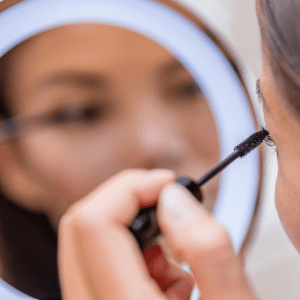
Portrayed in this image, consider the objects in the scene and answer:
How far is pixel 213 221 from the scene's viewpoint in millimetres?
354

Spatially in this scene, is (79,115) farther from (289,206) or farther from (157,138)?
(289,206)

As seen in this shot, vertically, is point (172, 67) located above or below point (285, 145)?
above

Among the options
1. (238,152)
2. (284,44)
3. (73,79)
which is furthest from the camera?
(73,79)

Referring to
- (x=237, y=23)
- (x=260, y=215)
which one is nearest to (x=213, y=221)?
(x=260, y=215)

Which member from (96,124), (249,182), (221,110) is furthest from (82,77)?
(249,182)

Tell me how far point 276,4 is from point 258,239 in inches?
17.8

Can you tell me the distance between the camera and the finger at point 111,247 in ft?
1.10

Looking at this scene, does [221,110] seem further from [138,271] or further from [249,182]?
[138,271]

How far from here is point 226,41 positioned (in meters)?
0.63

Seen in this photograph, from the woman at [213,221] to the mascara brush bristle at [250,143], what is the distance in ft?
0.23

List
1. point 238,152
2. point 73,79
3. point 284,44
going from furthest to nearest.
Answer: point 73,79
point 238,152
point 284,44

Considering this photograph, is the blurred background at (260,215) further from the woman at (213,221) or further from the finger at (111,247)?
the finger at (111,247)

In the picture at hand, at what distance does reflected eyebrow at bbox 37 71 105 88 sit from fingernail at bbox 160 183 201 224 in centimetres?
32

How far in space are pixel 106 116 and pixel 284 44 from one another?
→ 0.39 meters
